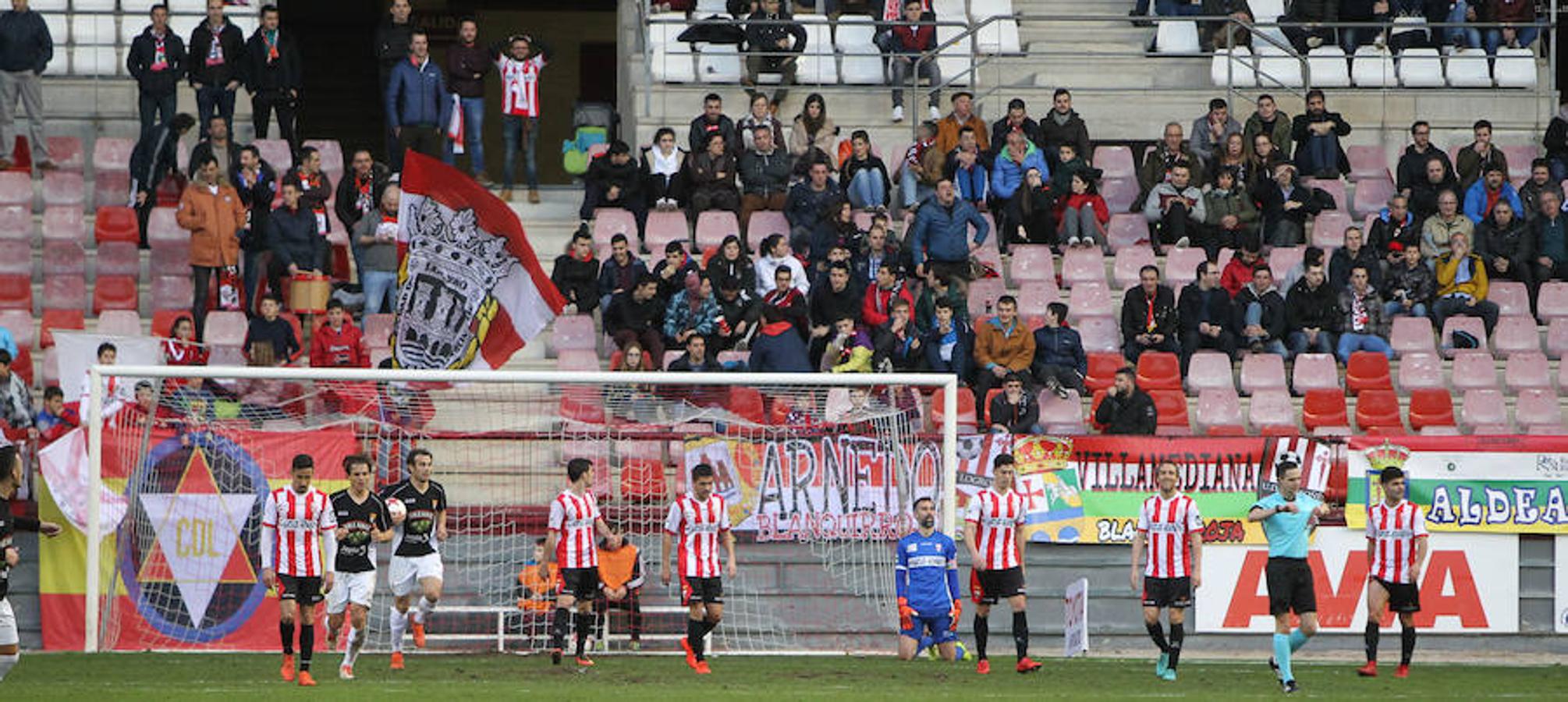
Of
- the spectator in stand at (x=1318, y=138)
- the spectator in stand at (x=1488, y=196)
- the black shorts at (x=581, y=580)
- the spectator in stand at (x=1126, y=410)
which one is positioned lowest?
the black shorts at (x=581, y=580)

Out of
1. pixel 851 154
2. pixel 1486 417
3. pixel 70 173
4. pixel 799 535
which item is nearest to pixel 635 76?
pixel 851 154

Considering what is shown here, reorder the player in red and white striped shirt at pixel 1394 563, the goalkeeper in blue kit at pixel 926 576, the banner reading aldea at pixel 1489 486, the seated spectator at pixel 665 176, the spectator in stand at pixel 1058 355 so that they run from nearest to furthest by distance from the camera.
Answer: the player in red and white striped shirt at pixel 1394 563, the goalkeeper in blue kit at pixel 926 576, the banner reading aldea at pixel 1489 486, the spectator in stand at pixel 1058 355, the seated spectator at pixel 665 176

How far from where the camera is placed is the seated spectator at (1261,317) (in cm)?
2302

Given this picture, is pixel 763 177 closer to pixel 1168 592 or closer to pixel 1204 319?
pixel 1204 319

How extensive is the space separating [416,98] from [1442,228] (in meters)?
10.2

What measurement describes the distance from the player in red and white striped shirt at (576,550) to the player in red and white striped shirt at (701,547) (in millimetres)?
556

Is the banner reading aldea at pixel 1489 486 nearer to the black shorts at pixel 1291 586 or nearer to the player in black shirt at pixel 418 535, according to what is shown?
the black shorts at pixel 1291 586

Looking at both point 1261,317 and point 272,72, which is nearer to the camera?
point 1261,317

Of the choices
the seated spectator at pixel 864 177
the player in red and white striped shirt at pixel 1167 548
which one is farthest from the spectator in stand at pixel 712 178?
the player in red and white striped shirt at pixel 1167 548

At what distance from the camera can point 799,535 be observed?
65.7 feet

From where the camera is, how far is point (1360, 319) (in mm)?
23188

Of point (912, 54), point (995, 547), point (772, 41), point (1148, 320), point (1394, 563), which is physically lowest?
point (1394, 563)

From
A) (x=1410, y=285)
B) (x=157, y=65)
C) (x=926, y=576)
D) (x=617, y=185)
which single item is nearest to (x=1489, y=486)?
(x=1410, y=285)

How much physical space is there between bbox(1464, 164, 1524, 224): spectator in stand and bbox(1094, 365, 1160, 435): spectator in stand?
5448 millimetres
